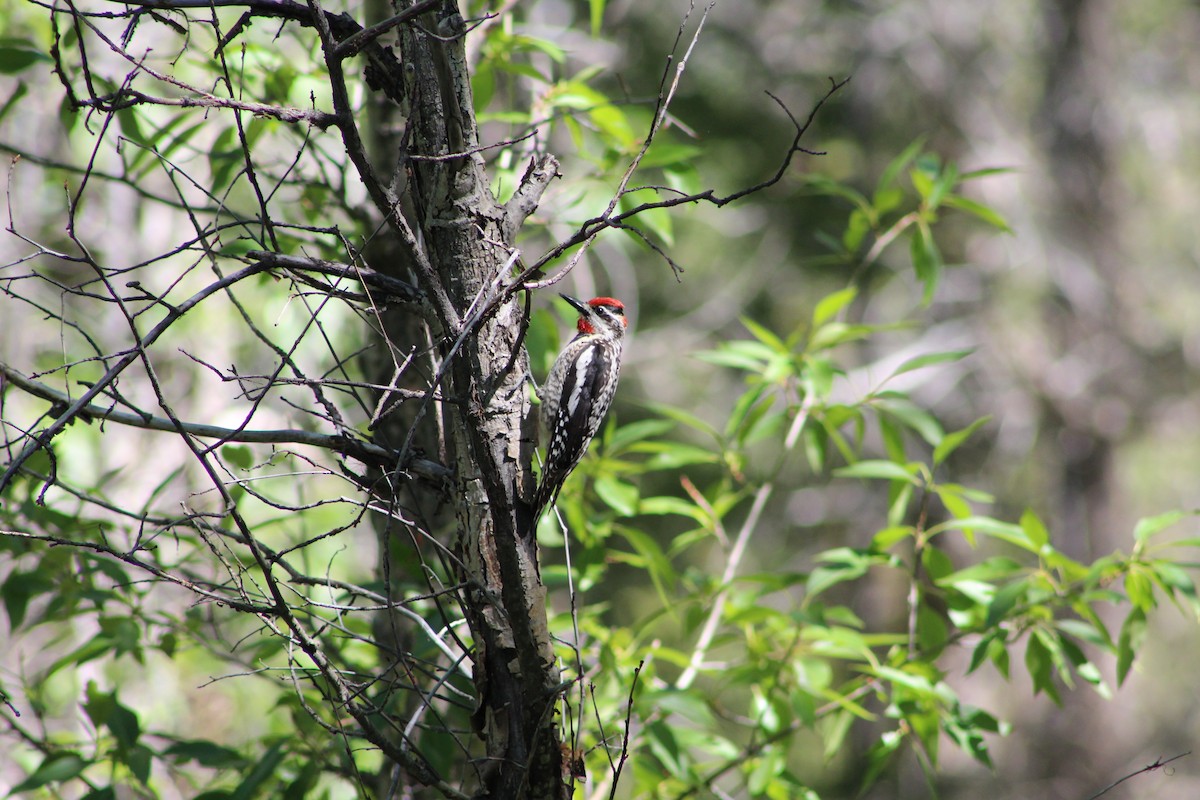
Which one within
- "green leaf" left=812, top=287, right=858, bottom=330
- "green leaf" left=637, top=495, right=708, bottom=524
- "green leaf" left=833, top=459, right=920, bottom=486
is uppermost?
"green leaf" left=812, top=287, right=858, bottom=330

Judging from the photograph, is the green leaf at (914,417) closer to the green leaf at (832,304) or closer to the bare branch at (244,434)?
the green leaf at (832,304)

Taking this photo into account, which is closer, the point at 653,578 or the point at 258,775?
the point at 258,775

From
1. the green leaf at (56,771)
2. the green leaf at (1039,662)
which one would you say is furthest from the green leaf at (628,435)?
the green leaf at (56,771)

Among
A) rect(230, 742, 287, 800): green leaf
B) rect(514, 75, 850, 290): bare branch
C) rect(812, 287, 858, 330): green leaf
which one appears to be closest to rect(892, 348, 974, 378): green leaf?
rect(812, 287, 858, 330): green leaf

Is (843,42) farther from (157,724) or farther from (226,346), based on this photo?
(157,724)

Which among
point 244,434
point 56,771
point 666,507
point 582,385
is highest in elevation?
point 582,385

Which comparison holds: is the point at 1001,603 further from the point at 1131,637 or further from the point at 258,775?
the point at 258,775

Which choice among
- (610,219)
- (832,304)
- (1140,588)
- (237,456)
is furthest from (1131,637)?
(237,456)

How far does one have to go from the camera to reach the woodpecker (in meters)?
3.51

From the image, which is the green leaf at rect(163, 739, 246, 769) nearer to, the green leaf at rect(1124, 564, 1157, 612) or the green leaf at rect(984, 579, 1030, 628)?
the green leaf at rect(984, 579, 1030, 628)

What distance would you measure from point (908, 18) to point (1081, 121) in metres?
1.97

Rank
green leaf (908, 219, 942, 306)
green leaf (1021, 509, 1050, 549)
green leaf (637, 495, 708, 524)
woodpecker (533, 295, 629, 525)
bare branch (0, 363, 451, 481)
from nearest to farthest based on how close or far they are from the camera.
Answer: bare branch (0, 363, 451, 481) → green leaf (1021, 509, 1050, 549) → green leaf (637, 495, 708, 524) → green leaf (908, 219, 942, 306) → woodpecker (533, 295, 629, 525)

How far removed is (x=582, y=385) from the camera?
3939 millimetres

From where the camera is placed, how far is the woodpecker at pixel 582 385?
3512 millimetres
